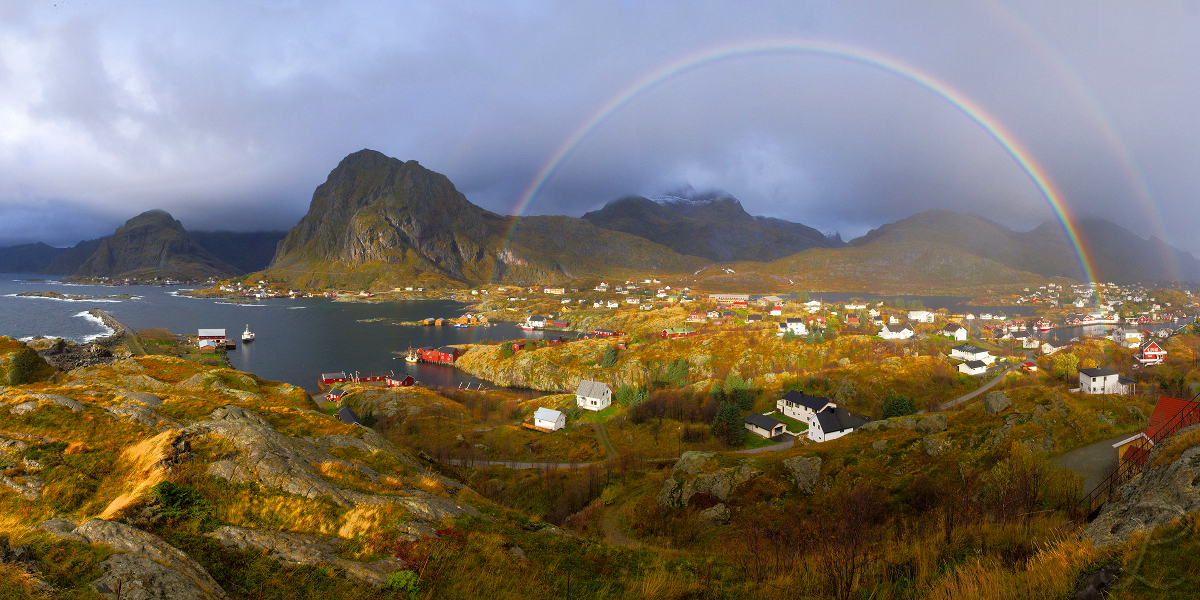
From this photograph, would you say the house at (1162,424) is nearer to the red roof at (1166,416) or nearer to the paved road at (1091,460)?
the red roof at (1166,416)

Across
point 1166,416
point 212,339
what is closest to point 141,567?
point 1166,416

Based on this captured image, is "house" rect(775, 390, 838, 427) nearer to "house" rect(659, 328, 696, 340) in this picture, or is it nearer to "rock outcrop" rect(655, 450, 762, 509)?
"rock outcrop" rect(655, 450, 762, 509)

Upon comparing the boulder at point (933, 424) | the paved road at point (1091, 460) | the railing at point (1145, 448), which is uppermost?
the railing at point (1145, 448)

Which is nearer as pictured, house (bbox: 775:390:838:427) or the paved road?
the paved road

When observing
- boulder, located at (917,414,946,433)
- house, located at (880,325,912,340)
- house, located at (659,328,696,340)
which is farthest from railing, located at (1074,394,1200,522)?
house, located at (880,325,912,340)

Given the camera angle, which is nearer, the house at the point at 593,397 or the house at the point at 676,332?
the house at the point at 593,397

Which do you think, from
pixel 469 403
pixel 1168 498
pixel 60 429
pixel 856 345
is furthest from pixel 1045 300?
pixel 60 429

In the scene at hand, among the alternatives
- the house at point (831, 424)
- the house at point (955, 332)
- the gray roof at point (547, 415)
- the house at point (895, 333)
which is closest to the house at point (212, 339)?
the gray roof at point (547, 415)

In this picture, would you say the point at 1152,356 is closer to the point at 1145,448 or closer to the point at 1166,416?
the point at 1166,416
